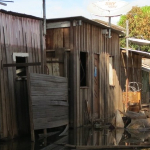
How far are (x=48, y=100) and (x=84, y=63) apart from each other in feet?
14.9

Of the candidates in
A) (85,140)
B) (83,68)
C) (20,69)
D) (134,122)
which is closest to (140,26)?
(83,68)

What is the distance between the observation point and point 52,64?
1485 centimetres

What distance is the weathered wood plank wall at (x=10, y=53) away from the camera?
11820 mm

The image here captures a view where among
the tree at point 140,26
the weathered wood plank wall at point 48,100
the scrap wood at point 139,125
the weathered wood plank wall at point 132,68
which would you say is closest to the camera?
the weathered wood plank wall at point 48,100

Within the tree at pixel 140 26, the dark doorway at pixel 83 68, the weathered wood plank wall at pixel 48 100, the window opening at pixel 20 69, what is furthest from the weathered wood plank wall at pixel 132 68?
the tree at pixel 140 26

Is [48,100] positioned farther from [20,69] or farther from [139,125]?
[139,125]

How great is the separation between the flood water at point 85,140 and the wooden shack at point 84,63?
54.5 inches

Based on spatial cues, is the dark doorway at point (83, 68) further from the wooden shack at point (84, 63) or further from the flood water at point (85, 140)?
the flood water at point (85, 140)

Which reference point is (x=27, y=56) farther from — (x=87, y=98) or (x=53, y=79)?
(x=87, y=98)

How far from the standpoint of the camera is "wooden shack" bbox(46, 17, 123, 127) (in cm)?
1493

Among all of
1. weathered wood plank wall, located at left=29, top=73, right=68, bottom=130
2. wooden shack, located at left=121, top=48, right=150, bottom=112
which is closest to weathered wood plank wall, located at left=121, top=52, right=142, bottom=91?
wooden shack, located at left=121, top=48, right=150, bottom=112

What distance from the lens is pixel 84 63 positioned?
16.7 metres

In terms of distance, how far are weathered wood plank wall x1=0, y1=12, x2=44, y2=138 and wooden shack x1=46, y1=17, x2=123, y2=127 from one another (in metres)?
2.11

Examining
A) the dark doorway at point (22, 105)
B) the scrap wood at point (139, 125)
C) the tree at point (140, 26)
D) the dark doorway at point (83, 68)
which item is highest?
the tree at point (140, 26)
